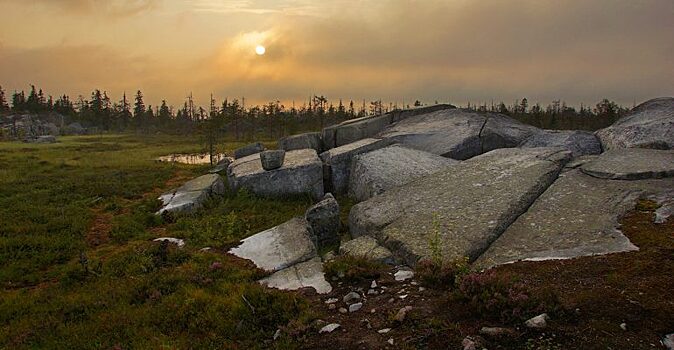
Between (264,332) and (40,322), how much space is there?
19.3 feet

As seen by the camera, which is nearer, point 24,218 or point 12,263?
point 12,263

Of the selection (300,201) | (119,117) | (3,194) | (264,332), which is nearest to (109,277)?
(264,332)

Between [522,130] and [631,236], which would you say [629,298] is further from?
[522,130]

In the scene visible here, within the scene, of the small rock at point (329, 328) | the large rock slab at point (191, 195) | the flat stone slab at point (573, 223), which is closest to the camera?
the small rock at point (329, 328)

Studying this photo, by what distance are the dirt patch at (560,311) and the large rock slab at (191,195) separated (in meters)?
12.9

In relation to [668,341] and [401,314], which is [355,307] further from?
[668,341]

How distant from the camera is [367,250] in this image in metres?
12.7

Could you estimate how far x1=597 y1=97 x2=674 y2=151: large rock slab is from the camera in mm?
17891

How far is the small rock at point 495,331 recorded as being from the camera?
666 cm

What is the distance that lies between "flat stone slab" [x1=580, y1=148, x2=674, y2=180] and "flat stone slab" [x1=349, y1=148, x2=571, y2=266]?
1345 mm

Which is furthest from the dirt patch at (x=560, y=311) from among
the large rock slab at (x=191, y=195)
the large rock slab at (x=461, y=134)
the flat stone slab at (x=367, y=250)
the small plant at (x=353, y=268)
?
the large rock slab at (x=461, y=134)

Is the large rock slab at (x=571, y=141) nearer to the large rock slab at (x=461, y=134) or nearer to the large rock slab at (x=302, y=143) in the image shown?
the large rock slab at (x=461, y=134)

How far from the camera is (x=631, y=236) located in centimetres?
1006

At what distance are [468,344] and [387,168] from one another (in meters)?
14.0
